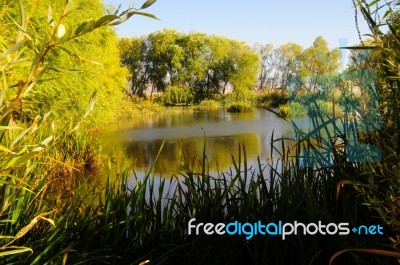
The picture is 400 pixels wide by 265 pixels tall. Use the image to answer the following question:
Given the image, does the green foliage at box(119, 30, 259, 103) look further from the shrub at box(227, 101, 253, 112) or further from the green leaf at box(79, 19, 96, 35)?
the green leaf at box(79, 19, 96, 35)

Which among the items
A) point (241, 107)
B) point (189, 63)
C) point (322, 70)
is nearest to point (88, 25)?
point (322, 70)

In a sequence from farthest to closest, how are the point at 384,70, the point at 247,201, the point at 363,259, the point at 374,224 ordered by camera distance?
the point at 247,201, the point at 374,224, the point at 363,259, the point at 384,70

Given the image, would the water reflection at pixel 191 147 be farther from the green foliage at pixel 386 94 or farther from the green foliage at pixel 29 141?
the green foliage at pixel 386 94

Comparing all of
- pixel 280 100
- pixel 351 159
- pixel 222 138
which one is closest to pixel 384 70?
pixel 351 159

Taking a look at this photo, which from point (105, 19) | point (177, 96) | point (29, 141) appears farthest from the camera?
point (177, 96)

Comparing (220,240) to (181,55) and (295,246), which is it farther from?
(181,55)

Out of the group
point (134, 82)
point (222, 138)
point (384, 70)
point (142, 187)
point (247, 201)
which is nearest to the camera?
point (384, 70)

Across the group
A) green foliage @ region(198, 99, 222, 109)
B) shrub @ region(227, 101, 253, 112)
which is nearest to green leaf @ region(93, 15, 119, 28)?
shrub @ region(227, 101, 253, 112)

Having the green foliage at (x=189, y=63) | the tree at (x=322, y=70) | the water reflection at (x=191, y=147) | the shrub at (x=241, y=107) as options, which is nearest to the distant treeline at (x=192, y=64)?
the green foliage at (x=189, y=63)

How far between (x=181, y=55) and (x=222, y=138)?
26387mm

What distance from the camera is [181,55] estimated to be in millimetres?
37094

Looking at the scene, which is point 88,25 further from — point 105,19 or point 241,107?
point 241,107

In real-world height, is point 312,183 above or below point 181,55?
below

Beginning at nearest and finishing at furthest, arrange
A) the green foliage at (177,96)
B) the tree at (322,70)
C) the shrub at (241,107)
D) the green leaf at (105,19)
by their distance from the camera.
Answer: the green leaf at (105,19), the tree at (322,70), the shrub at (241,107), the green foliage at (177,96)
